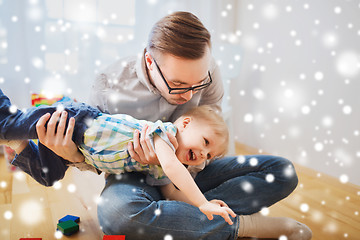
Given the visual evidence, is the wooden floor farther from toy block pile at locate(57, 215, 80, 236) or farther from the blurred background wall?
the blurred background wall

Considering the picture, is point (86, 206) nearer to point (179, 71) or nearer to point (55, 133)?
point (55, 133)

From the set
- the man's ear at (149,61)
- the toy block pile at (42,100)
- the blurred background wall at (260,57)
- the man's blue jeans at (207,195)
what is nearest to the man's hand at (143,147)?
the man's blue jeans at (207,195)

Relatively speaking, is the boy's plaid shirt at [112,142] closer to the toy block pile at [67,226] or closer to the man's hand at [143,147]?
the man's hand at [143,147]

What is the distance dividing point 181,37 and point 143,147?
0.39m

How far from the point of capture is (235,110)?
9.20 feet

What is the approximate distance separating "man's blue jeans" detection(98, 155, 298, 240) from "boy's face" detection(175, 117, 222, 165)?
171 mm

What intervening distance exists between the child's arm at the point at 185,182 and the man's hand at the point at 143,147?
0.04 meters

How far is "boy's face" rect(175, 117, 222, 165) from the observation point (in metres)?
1.08

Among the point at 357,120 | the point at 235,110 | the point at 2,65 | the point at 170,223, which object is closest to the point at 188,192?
the point at 170,223

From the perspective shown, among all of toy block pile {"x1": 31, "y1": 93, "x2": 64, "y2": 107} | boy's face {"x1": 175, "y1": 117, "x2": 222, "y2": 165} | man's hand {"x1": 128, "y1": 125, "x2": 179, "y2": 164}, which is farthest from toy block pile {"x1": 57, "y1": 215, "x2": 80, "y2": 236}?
toy block pile {"x1": 31, "y1": 93, "x2": 64, "y2": 107}

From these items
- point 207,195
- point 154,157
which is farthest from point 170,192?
point 154,157

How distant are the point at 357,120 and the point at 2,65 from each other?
218cm

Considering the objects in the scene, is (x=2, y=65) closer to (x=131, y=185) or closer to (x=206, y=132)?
(x=131, y=185)

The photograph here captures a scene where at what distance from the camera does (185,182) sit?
93 cm
